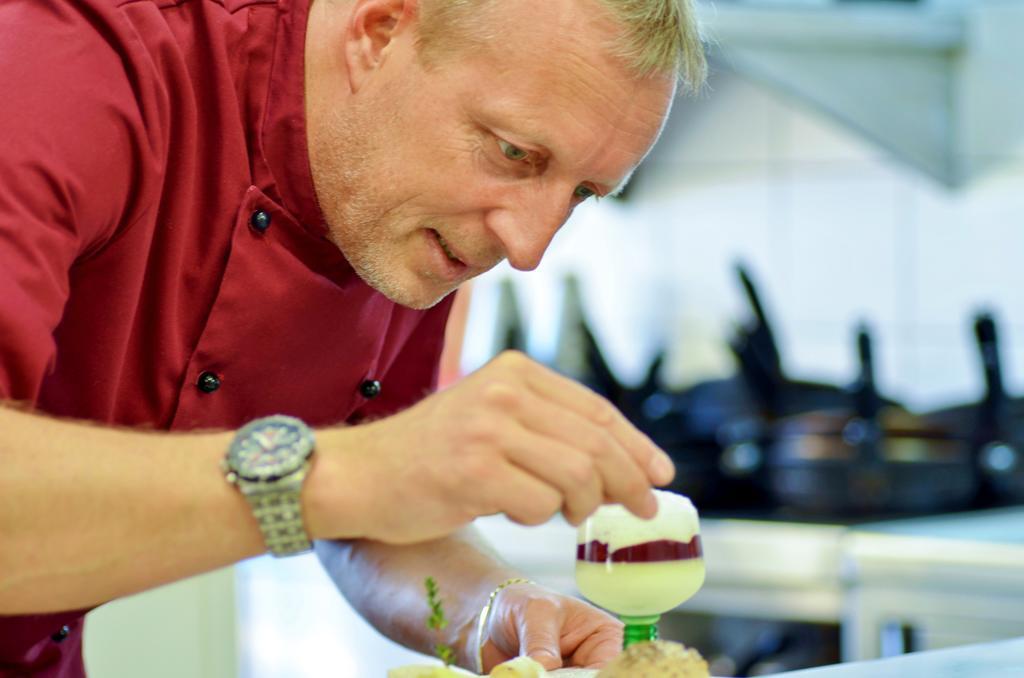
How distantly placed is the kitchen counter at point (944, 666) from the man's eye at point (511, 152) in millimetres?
506

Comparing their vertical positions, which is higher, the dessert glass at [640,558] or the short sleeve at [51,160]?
the short sleeve at [51,160]

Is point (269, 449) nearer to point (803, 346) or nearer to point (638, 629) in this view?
point (638, 629)

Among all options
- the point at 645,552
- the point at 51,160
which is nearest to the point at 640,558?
the point at 645,552

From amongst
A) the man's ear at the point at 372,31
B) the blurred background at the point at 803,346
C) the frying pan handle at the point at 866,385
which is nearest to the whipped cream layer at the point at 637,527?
the man's ear at the point at 372,31

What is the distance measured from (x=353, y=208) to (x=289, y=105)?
0.11 meters

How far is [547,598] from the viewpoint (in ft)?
4.58

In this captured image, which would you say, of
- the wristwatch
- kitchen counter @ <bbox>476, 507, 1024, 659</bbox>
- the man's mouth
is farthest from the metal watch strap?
kitchen counter @ <bbox>476, 507, 1024, 659</bbox>

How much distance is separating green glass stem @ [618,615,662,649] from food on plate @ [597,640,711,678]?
5cm

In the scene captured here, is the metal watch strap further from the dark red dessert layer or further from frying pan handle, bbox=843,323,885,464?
frying pan handle, bbox=843,323,885,464

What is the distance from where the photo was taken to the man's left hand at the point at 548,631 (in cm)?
132

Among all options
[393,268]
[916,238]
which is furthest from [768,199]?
[393,268]

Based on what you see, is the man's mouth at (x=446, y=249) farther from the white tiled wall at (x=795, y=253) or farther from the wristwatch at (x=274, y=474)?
the white tiled wall at (x=795, y=253)

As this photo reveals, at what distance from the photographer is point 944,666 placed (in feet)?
4.39

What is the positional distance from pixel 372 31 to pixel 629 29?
0.24m
